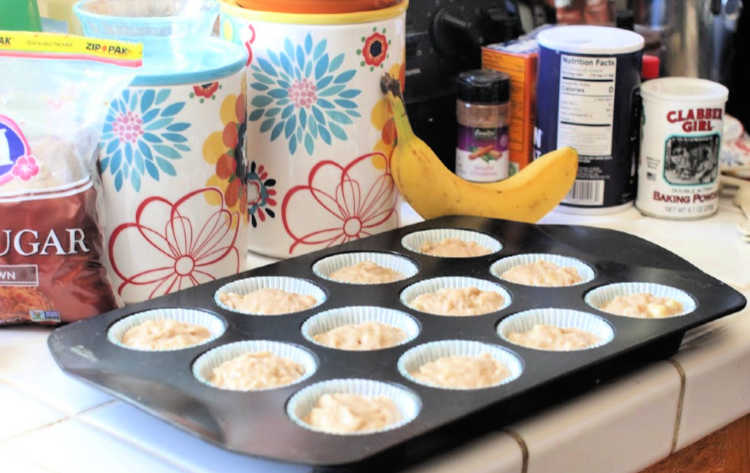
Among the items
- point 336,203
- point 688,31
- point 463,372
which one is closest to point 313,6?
point 336,203

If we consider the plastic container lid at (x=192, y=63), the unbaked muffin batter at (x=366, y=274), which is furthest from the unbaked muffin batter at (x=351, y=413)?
the plastic container lid at (x=192, y=63)

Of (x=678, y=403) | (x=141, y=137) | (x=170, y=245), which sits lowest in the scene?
(x=678, y=403)

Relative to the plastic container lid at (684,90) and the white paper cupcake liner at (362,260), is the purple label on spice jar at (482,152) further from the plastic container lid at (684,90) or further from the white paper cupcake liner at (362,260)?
the white paper cupcake liner at (362,260)

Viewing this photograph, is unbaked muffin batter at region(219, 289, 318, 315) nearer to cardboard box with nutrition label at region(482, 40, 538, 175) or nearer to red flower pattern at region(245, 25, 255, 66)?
red flower pattern at region(245, 25, 255, 66)

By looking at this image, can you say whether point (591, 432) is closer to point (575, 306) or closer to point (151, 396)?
point (575, 306)

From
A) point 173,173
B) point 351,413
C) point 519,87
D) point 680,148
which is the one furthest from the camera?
point 519,87

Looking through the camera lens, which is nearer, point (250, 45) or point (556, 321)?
point (556, 321)

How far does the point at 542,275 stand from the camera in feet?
3.41

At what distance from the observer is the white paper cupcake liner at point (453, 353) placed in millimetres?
867

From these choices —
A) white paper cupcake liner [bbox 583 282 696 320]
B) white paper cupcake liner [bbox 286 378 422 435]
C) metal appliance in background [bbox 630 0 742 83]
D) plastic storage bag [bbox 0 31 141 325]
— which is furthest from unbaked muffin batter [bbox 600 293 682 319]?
metal appliance in background [bbox 630 0 742 83]

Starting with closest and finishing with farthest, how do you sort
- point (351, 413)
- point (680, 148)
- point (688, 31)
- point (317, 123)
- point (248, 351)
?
1. point (351, 413)
2. point (248, 351)
3. point (317, 123)
4. point (680, 148)
5. point (688, 31)

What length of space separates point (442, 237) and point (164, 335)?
1.11ft

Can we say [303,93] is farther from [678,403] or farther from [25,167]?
[678,403]

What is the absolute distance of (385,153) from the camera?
3.83 ft
